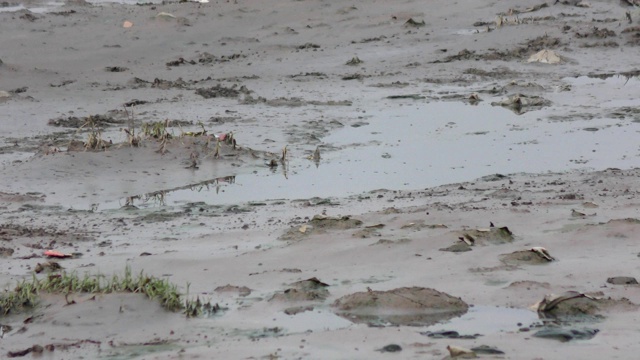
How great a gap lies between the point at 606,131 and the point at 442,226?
3784 millimetres

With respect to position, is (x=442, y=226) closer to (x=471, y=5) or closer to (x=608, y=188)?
(x=608, y=188)

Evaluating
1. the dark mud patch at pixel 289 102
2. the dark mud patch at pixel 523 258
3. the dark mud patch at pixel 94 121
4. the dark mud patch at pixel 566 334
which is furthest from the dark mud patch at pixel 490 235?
the dark mud patch at pixel 289 102

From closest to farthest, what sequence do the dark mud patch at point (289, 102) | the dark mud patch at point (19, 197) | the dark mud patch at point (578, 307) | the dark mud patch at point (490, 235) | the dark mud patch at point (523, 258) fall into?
1. the dark mud patch at point (578, 307)
2. the dark mud patch at point (523, 258)
3. the dark mud patch at point (490, 235)
4. the dark mud patch at point (19, 197)
5. the dark mud patch at point (289, 102)

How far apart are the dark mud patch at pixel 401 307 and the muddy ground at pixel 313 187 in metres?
0.01

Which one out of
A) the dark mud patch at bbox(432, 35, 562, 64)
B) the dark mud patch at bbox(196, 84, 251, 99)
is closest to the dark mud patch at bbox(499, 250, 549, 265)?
the dark mud patch at bbox(196, 84, 251, 99)

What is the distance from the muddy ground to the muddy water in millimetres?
44

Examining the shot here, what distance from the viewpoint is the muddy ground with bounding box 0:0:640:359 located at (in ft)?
15.3

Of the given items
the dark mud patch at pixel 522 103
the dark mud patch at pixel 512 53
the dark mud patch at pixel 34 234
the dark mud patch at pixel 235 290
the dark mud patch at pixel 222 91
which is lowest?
the dark mud patch at pixel 34 234

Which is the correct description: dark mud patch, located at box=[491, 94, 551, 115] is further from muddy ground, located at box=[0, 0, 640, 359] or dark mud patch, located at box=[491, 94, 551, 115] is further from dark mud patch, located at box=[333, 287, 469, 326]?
dark mud patch, located at box=[333, 287, 469, 326]

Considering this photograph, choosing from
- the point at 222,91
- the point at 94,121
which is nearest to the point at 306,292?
the point at 94,121

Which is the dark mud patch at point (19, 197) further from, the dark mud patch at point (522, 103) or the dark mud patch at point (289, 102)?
the dark mud patch at point (522, 103)

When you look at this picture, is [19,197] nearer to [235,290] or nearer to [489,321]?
[235,290]

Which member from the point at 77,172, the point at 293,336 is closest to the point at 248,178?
the point at 77,172

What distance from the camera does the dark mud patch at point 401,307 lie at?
4668 mm
